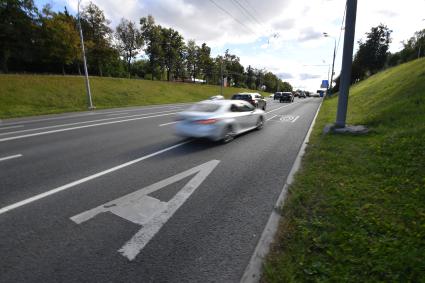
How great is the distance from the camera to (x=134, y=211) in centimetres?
370

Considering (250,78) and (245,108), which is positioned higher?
(250,78)

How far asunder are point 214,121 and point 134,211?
→ 14.7 ft

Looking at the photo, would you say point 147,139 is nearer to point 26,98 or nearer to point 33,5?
point 26,98

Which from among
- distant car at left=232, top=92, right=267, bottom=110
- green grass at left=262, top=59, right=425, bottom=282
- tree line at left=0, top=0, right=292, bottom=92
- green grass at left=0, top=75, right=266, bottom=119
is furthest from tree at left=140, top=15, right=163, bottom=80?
green grass at left=262, top=59, right=425, bottom=282

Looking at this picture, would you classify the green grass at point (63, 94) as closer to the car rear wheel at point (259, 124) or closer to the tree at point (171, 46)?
the car rear wheel at point (259, 124)

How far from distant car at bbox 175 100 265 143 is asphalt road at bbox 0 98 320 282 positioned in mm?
810

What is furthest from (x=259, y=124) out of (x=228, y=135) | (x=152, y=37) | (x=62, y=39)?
(x=152, y=37)

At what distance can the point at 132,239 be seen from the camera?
9.98ft

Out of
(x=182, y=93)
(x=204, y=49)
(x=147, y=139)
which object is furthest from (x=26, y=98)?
(x=204, y=49)

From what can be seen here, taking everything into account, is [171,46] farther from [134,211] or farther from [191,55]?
[134,211]

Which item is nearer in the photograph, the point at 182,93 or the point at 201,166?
the point at 201,166

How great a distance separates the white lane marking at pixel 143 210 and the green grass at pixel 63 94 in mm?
19158

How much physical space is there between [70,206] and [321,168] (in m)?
4.92

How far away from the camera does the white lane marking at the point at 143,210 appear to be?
299cm
